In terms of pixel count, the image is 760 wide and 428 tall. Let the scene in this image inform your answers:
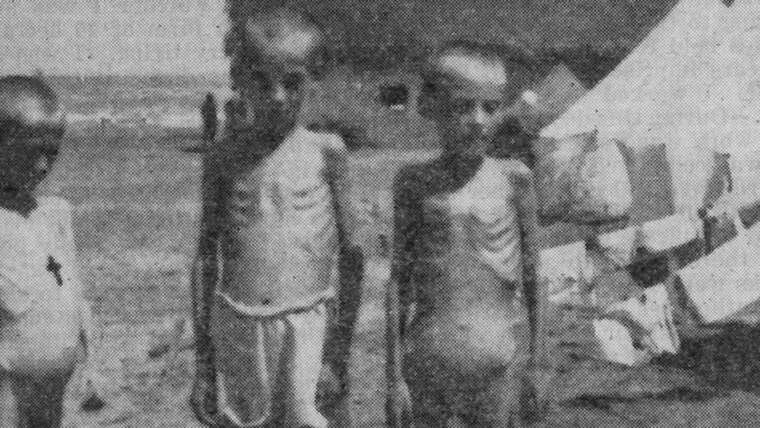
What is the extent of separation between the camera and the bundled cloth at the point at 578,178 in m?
3.33

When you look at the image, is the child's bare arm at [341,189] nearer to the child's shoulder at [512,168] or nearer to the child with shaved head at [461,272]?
the child with shaved head at [461,272]

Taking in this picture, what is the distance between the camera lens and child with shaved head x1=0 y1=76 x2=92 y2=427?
1.87 metres

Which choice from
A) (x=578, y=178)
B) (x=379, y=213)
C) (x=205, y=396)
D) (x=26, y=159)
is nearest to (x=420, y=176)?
(x=205, y=396)

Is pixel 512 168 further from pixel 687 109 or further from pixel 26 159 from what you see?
pixel 687 109

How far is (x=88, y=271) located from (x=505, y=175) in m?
1.36

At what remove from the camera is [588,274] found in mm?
3402

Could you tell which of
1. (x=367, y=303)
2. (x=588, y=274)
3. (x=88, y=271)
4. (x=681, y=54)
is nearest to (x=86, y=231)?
(x=88, y=271)

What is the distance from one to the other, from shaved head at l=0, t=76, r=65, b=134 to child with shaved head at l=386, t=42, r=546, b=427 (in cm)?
68

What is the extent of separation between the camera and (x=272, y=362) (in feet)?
6.87

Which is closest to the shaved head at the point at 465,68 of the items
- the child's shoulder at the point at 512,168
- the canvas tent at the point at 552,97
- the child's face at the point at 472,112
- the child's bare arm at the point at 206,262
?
the child's face at the point at 472,112

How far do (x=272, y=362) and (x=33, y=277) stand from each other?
0.49 meters

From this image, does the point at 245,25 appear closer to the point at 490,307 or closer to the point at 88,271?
the point at 490,307

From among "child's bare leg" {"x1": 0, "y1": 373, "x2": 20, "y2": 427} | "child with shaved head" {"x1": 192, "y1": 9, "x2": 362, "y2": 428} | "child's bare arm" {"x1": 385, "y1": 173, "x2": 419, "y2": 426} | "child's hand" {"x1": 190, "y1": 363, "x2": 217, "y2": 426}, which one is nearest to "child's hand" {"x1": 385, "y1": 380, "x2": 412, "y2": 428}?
"child's bare arm" {"x1": 385, "y1": 173, "x2": 419, "y2": 426}

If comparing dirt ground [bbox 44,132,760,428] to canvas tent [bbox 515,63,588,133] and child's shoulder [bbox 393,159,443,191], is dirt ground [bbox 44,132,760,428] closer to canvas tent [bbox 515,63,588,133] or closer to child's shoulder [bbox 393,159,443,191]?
canvas tent [bbox 515,63,588,133]
